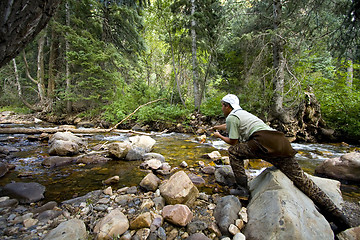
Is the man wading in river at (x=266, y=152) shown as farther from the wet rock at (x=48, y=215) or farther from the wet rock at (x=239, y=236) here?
the wet rock at (x=48, y=215)

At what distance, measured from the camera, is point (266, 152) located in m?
2.14

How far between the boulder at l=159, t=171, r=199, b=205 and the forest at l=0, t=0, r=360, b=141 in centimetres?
449

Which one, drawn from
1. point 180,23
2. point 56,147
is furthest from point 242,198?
point 180,23

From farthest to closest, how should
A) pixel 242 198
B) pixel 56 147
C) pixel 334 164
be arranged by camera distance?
pixel 56 147 → pixel 334 164 → pixel 242 198

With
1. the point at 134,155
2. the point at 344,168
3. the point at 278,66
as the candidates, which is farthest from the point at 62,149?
the point at 278,66

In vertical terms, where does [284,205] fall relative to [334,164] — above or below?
above

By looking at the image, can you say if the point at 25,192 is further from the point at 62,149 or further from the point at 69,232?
the point at 62,149

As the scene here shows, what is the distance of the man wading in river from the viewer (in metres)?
1.97

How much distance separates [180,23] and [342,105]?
9.83 m

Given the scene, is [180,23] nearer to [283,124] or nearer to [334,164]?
[283,124]

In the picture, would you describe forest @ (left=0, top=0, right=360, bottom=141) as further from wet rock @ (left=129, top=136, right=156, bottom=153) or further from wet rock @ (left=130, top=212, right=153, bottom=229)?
wet rock @ (left=130, top=212, right=153, bottom=229)

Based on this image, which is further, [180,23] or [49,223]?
[180,23]

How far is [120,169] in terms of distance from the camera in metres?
3.63

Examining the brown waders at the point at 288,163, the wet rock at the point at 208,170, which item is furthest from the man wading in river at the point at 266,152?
the wet rock at the point at 208,170
